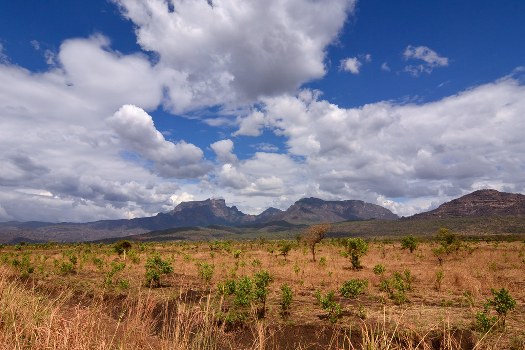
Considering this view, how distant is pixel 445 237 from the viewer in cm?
4712

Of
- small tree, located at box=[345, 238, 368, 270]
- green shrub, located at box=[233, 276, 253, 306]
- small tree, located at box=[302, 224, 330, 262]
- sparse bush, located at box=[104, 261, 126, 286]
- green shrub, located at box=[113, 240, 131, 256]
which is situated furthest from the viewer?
green shrub, located at box=[113, 240, 131, 256]

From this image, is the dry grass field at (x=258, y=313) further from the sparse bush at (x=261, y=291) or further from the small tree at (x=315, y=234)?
the small tree at (x=315, y=234)

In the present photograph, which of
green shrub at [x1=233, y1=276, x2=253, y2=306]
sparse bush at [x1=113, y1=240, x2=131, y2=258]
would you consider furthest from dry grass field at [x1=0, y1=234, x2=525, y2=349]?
sparse bush at [x1=113, y1=240, x2=131, y2=258]

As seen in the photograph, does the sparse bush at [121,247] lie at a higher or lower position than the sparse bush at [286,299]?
higher

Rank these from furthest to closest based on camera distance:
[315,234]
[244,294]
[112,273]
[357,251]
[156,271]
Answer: [315,234] < [357,251] < [112,273] < [156,271] < [244,294]

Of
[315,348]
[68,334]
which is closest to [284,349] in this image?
[315,348]

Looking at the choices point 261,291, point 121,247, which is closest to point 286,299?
point 261,291

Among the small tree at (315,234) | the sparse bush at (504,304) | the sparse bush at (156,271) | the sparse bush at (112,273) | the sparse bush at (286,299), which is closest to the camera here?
the sparse bush at (504,304)

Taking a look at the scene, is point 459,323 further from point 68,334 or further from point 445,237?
point 445,237

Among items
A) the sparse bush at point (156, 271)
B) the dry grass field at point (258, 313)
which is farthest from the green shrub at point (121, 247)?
the sparse bush at point (156, 271)

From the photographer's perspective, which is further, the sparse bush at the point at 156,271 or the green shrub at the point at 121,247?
the green shrub at the point at 121,247

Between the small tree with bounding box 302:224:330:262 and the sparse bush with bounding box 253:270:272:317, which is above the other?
the small tree with bounding box 302:224:330:262

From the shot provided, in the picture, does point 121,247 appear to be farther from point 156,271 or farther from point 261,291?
point 261,291

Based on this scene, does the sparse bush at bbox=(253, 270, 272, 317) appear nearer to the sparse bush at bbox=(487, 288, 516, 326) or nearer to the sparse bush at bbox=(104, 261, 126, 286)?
the sparse bush at bbox=(487, 288, 516, 326)
